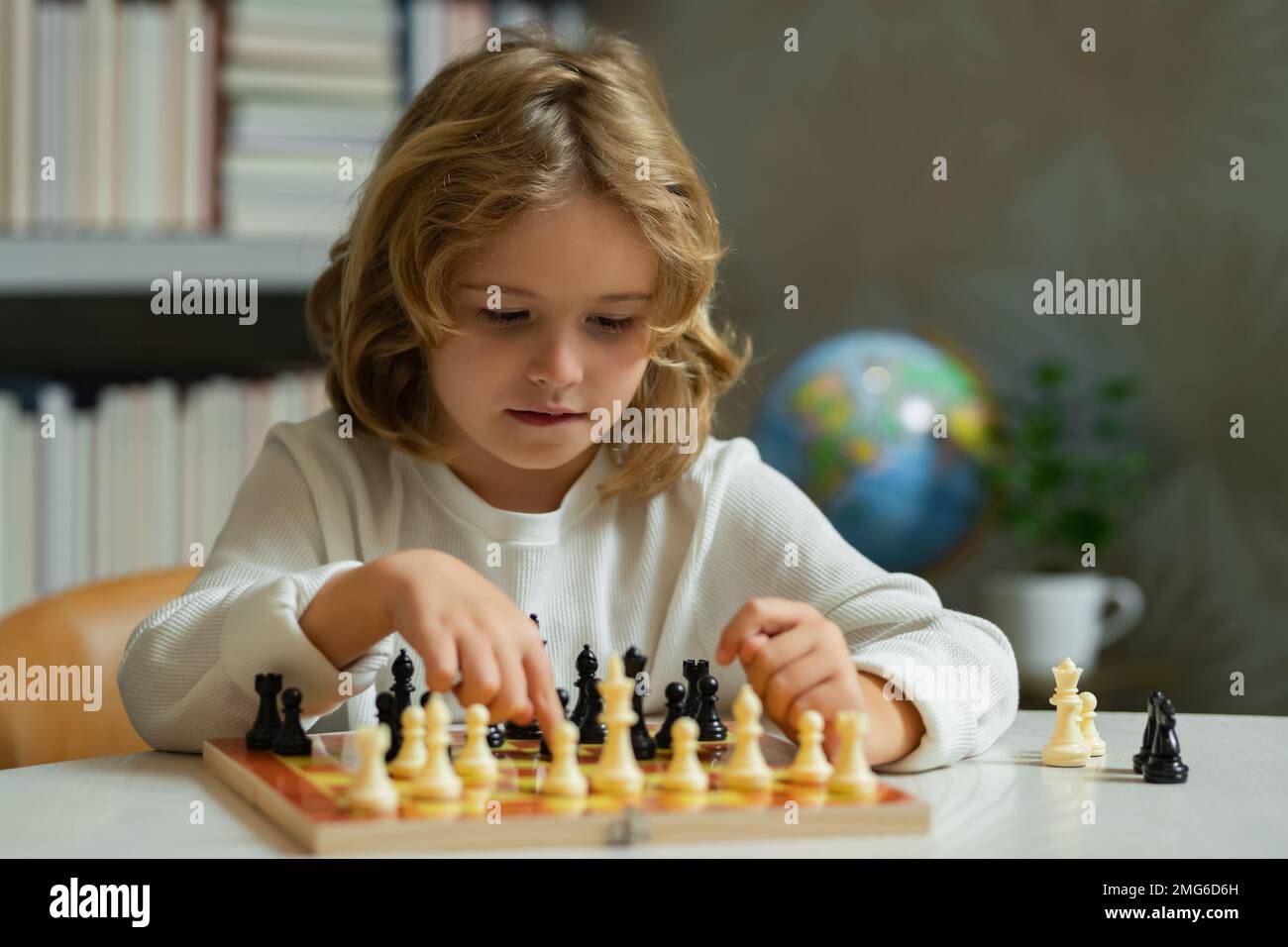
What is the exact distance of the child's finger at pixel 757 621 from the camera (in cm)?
96

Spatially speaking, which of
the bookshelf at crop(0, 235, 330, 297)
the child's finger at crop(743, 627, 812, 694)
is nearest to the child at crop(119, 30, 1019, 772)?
the child's finger at crop(743, 627, 812, 694)

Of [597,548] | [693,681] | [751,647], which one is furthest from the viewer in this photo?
[597,548]

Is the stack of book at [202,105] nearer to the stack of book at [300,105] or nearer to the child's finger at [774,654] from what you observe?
the stack of book at [300,105]

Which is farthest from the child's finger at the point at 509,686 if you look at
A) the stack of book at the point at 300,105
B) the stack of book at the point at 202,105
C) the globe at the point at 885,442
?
the globe at the point at 885,442

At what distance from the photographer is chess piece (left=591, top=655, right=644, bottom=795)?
81cm

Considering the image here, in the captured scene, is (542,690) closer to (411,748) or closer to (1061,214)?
(411,748)

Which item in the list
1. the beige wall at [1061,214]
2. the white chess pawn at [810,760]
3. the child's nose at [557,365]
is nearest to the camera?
the white chess pawn at [810,760]

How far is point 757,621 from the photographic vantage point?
0.97 meters

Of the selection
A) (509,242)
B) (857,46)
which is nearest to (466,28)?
(857,46)

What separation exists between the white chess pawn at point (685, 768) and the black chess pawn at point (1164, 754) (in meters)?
0.31

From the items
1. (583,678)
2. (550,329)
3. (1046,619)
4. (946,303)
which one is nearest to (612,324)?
(550,329)

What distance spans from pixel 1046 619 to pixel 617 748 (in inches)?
63.8

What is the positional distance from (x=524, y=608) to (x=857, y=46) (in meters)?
1.64

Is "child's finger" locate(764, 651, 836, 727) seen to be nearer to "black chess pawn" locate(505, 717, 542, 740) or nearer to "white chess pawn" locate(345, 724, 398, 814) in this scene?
"black chess pawn" locate(505, 717, 542, 740)
